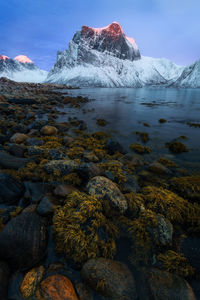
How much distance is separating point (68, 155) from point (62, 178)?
2.42 metres

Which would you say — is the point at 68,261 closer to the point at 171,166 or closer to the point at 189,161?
the point at 171,166

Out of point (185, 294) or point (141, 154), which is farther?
A: point (141, 154)

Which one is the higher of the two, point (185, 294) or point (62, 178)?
point (62, 178)

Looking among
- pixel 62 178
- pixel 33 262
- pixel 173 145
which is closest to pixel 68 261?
pixel 33 262

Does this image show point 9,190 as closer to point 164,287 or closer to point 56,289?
point 56,289

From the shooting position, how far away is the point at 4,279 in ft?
8.40

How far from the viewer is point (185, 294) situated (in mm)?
2564

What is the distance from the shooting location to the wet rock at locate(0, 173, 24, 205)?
4263 mm

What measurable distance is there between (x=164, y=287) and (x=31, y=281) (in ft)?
8.23

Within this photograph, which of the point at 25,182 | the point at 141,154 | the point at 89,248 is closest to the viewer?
the point at 89,248

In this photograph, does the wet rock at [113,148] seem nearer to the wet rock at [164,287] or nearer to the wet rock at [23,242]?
the wet rock at [23,242]

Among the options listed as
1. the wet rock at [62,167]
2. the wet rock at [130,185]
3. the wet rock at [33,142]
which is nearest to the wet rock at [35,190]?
the wet rock at [62,167]

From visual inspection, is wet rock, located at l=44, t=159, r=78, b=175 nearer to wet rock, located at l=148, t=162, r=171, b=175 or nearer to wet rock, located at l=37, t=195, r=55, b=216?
wet rock, located at l=37, t=195, r=55, b=216

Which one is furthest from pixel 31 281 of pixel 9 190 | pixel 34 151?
pixel 34 151
